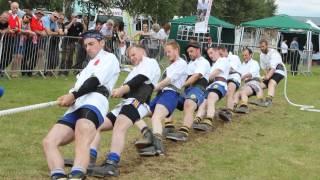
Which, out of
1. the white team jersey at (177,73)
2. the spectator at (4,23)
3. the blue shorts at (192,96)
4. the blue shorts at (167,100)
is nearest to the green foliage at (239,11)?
the spectator at (4,23)

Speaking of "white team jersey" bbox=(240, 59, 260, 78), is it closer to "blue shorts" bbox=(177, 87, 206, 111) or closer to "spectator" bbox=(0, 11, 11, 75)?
"blue shorts" bbox=(177, 87, 206, 111)

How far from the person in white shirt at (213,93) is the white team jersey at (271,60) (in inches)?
124

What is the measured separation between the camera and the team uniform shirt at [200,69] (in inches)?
370

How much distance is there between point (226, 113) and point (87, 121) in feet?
18.9

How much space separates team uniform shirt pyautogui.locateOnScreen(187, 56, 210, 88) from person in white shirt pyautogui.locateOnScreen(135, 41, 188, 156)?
0.53m

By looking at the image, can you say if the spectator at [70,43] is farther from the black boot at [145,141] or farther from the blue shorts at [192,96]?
the black boot at [145,141]

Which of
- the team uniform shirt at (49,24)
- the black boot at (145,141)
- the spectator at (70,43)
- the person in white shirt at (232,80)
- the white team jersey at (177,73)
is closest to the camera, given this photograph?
the black boot at (145,141)

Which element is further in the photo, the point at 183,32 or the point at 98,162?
the point at 183,32

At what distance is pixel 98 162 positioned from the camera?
733 centimetres

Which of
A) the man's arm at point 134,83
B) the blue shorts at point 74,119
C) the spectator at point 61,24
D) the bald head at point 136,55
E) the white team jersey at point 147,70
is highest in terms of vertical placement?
the spectator at point 61,24

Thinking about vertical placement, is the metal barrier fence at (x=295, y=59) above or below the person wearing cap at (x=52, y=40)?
below

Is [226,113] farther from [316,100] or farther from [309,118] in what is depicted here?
[316,100]

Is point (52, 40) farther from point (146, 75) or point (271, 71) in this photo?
point (146, 75)

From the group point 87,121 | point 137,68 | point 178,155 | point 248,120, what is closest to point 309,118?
point 248,120
